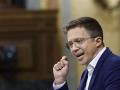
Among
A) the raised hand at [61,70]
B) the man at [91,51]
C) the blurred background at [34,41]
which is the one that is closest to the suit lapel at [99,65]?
the man at [91,51]

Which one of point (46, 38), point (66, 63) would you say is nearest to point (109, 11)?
point (46, 38)

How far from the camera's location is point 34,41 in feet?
24.3

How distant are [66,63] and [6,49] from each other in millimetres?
4316

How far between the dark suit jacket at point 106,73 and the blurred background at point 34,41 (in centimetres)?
444

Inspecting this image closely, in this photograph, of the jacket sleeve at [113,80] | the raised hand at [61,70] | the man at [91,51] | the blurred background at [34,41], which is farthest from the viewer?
the blurred background at [34,41]

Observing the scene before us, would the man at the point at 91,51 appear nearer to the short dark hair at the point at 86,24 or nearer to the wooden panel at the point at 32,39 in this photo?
the short dark hair at the point at 86,24

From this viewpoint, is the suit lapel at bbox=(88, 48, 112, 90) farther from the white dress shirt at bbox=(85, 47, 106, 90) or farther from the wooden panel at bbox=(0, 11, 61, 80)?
the wooden panel at bbox=(0, 11, 61, 80)

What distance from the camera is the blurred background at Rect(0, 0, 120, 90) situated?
7.27 meters

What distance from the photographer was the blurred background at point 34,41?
7266 millimetres

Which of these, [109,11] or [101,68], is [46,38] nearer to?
[109,11]

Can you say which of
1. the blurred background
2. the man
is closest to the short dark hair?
the man

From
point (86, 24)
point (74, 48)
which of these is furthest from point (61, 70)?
point (86, 24)

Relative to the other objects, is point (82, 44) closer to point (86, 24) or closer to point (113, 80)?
point (86, 24)

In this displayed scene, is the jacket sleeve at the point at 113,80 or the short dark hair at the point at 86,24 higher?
the short dark hair at the point at 86,24
